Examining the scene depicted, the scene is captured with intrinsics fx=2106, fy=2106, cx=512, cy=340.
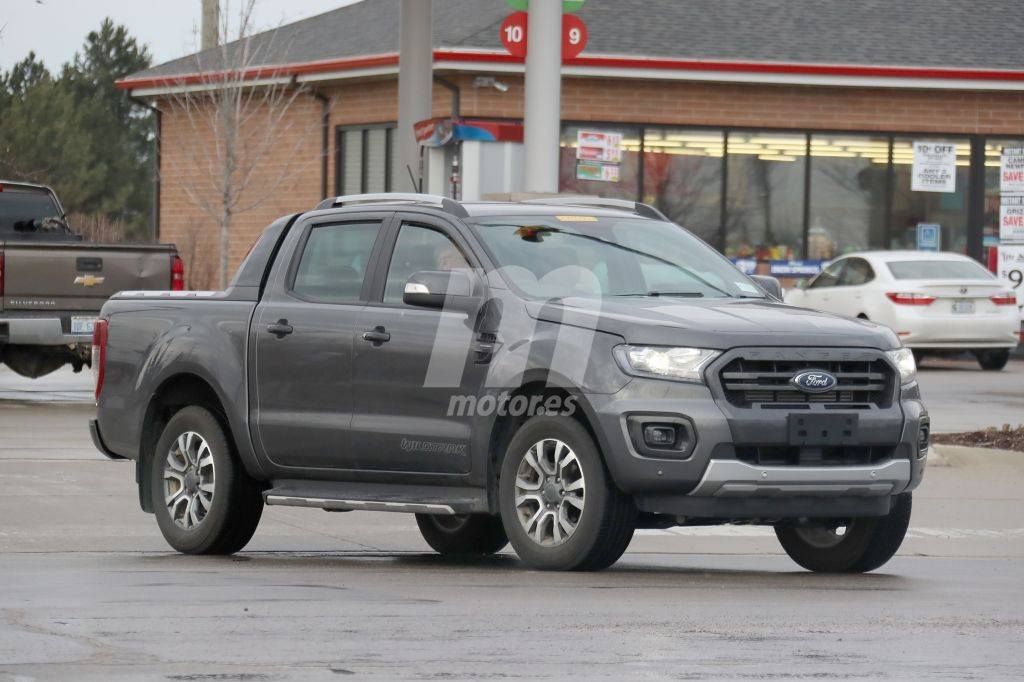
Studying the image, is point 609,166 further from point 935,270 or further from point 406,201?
point 406,201

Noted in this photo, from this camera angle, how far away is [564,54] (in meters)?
20.2

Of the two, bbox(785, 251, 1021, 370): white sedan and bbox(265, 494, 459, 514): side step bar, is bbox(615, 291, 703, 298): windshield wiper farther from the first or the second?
bbox(785, 251, 1021, 370): white sedan

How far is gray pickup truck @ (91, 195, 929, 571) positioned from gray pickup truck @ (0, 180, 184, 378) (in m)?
9.29

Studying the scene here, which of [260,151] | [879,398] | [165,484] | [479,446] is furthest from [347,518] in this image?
[260,151]

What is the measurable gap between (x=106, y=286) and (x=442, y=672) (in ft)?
48.0

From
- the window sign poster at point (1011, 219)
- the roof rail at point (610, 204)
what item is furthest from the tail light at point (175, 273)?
the window sign poster at point (1011, 219)

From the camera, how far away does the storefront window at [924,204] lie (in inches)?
1312

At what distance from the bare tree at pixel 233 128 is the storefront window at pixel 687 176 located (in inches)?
259

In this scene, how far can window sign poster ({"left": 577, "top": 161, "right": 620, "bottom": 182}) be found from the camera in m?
32.1

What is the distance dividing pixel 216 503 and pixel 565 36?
34.7 ft

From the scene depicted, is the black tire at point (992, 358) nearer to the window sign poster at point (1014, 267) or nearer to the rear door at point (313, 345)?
the window sign poster at point (1014, 267)

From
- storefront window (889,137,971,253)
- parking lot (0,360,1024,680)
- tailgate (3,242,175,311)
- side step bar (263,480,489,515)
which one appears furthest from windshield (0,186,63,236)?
storefront window (889,137,971,253)

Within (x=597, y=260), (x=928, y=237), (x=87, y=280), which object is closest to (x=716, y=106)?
(x=928, y=237)

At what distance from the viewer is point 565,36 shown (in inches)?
802
